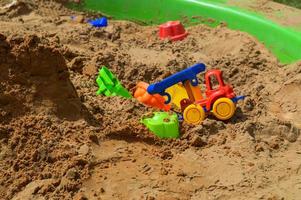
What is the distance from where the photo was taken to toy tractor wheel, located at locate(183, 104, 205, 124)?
109 inches

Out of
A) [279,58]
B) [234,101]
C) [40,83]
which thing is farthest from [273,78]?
[40,83]

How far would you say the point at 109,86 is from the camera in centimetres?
302

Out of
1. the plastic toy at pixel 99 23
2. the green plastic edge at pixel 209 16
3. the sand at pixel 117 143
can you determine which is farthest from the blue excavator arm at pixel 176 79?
the plastic toy at pixel 99 23

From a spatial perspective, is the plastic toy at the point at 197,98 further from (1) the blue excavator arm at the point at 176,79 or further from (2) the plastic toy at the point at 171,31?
(2) the plastic toy at the point at 171,31

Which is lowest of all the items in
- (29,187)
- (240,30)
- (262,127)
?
(29,187)

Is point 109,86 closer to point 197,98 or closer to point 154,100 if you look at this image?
point 154,100

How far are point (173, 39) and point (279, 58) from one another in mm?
780

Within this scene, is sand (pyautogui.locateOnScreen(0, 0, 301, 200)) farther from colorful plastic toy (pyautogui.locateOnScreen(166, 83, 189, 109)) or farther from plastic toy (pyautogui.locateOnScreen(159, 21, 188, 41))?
plastic toy (pyautogui.locateOnScreen(159, 21, 188, 41))

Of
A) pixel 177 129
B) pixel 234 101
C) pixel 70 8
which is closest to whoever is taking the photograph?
pixel 177 129

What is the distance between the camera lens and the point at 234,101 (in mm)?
2846

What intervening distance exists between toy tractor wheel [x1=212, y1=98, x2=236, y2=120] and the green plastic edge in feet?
3.37

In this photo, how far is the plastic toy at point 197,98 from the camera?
276 centimetres

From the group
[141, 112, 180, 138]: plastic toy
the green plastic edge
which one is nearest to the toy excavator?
[141, 112, 180, 138]: plastic toy

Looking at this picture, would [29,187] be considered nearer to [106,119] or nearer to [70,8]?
[106,119]
